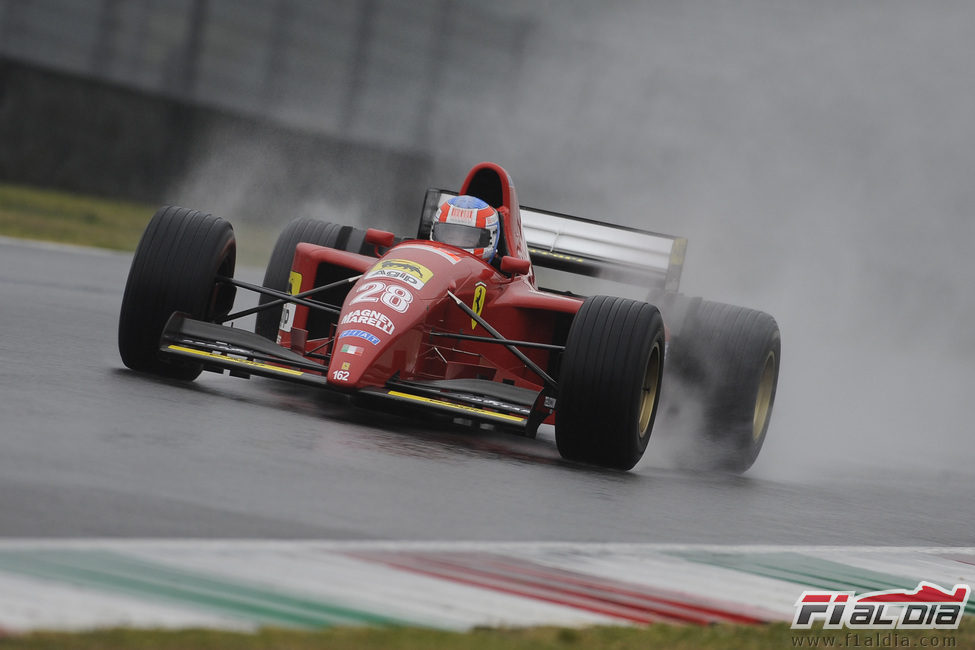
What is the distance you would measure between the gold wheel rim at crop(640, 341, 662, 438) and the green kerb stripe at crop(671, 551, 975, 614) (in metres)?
2.31

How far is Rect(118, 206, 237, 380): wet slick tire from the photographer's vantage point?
28.7 ft

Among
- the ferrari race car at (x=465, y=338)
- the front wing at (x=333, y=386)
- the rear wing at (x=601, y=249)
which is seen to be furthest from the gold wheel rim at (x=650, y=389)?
the rear wing at (x=601, y=249)

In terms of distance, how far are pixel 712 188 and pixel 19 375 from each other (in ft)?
62.9

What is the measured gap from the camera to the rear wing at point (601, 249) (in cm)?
1150

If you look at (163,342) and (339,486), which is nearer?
(339,486)

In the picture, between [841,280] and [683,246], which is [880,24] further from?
[683,246]

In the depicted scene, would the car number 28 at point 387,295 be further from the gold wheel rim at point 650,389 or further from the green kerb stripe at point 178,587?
the green kerb stripe at point 178,587

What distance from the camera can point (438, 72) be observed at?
32.2 metres

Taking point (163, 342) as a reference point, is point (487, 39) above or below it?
above

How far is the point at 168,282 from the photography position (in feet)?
28.9

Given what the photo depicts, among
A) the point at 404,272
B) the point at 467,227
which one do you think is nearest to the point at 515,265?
the point at 467,227

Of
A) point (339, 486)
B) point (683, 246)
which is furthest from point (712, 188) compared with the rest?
point (339, 486)

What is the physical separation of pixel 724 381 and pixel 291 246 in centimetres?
328

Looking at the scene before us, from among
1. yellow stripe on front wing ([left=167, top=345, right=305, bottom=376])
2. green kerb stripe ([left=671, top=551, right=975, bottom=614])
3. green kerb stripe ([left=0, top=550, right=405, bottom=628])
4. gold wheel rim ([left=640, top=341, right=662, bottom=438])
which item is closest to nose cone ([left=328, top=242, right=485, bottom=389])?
yellow stripe on front wing ([left=167, top=345, right=305, bottom=376])
